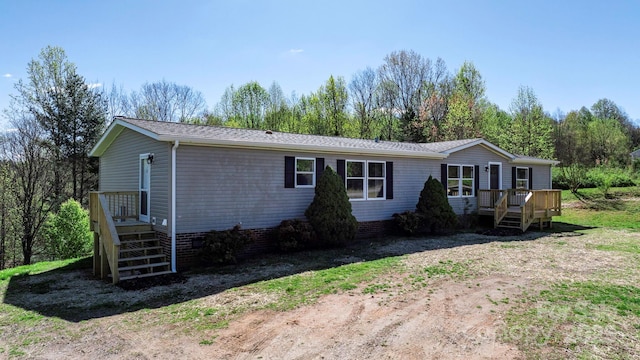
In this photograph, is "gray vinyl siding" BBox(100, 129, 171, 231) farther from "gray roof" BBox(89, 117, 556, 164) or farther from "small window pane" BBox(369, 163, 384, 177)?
"small window pane" BBox(369, 163, 384, 177)

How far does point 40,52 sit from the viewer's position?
790 inches

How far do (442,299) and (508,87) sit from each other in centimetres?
2507

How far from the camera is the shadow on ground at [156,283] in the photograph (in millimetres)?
6432

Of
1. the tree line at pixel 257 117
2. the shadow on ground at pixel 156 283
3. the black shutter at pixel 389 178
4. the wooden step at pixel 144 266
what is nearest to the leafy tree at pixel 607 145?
the tree line at pixel 257 117

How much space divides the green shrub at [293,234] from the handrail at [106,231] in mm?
3866

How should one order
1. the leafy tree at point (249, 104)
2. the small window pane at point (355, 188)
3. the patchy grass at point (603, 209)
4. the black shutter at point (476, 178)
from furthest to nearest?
the leafy tree at point (249, 104)
the patchy grass at point (603, 209)
the black shutter at point (476, 178)
the small window pane at point (355, 188)

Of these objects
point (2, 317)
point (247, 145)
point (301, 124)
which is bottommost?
point (2, 317)

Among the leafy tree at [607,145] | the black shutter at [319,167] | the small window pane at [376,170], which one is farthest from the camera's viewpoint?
the leafy tree at [607,145]

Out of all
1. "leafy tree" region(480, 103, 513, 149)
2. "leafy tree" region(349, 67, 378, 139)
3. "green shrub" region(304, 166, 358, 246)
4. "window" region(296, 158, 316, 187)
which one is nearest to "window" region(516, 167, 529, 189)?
"leafy tree" region(480, 103, 513, 149)

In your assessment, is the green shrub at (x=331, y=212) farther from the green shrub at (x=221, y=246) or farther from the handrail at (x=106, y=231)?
the handrail at (x=106, y=231)

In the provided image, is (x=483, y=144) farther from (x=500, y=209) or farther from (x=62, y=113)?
(x=62, y=113)

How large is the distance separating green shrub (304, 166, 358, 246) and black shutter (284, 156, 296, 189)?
0.73 metres

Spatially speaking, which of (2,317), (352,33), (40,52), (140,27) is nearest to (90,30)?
(140,27)

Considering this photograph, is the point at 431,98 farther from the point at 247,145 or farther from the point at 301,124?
the point at 247,145
